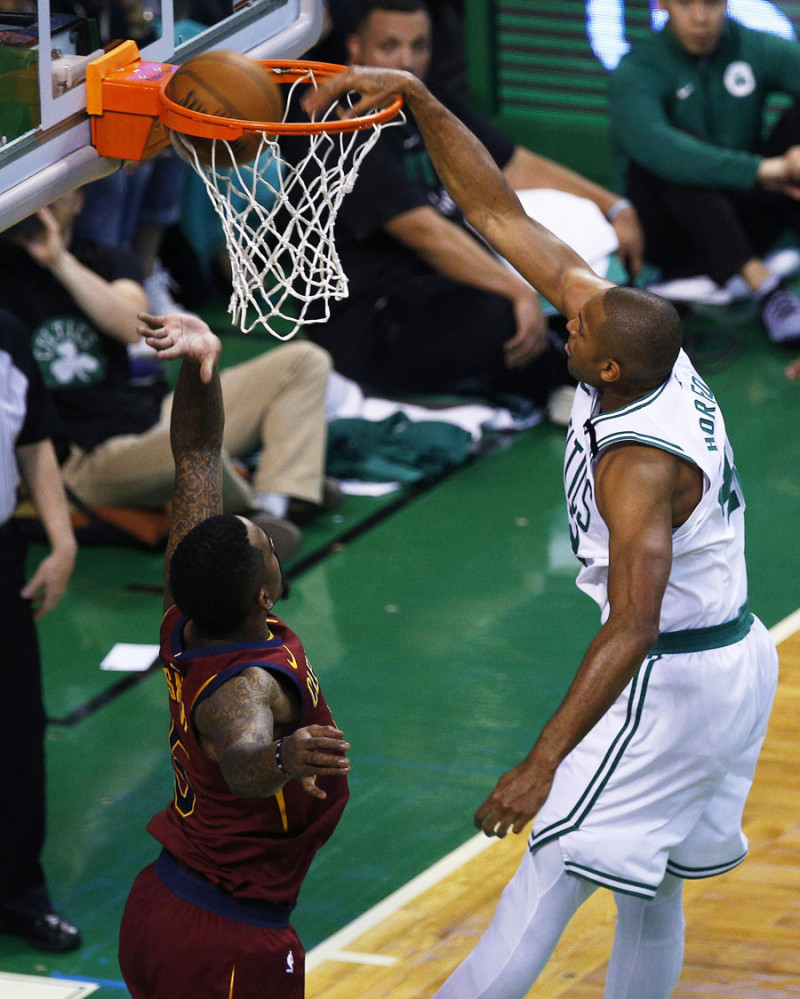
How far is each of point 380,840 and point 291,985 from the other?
1.80m

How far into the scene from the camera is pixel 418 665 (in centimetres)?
648

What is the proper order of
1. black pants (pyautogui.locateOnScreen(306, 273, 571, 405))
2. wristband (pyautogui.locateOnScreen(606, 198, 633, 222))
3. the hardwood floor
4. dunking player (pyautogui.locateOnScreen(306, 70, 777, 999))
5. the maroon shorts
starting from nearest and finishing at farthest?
the maroon shorts
dunking player (pyautogui.locateOnScreen(306, 70, 777, 999))
the hardwood floor
black pants (pyautogui.locateOnScreen(306, 273, 571, 405))
wristband (pyautogui.locateOnScreen(606, 198, 633, 222))

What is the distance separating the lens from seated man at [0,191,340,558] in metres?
7.12

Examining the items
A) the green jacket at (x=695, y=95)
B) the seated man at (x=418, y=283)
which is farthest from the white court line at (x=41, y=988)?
the green jacket at (x=695, y=95)

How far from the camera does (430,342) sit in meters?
8.75

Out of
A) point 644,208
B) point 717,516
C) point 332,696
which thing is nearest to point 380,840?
point 332,696

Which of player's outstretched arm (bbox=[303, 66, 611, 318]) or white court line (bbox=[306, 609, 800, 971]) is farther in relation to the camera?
white court line (bbox=[306, 609, 800, 971])

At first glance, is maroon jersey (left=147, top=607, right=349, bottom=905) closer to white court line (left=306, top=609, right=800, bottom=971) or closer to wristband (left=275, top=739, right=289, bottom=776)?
wristband (left=275, top=739, right=289, bottom=776)

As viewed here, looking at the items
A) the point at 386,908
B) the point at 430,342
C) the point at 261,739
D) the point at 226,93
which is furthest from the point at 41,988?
the point at 430,342

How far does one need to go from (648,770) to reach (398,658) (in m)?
2.74

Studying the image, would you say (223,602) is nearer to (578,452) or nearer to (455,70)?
(578,452)

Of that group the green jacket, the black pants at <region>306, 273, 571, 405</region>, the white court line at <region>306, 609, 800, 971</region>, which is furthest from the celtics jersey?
the green jacket

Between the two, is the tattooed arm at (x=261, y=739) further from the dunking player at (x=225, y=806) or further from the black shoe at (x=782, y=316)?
the black shoe at (x=782, y=316)

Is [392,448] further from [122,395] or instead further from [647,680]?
[647,680]
